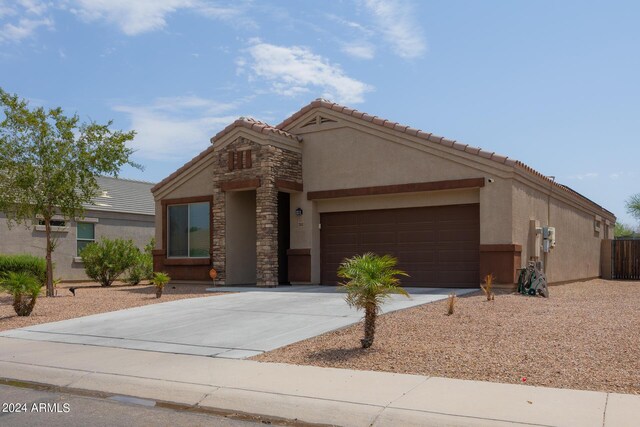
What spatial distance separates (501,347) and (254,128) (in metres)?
11.8

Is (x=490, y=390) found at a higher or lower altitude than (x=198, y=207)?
lower

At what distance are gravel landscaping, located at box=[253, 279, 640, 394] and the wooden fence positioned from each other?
57.1ft

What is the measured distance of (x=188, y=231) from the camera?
22.2 m

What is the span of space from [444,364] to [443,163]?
10109mm

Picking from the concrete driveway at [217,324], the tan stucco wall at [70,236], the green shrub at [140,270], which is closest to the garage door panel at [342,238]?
the concrete driveway at [217,324]

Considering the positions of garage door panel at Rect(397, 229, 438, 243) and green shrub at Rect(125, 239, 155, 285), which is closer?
garage door panel at Rect(397, 229, 438, 243)

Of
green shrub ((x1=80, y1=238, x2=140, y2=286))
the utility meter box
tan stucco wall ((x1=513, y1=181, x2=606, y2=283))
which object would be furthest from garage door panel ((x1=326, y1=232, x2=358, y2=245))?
green shrub ((x1=80, y1=238, x2=140, y2=286))

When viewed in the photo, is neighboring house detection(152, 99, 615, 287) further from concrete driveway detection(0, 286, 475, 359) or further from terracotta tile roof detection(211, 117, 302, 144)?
concrete driveway detection(0, 286, 475, 359)

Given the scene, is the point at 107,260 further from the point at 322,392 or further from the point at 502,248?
the point at 322,392

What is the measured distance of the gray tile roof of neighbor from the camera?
31031 mm

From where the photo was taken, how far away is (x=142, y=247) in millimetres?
32562

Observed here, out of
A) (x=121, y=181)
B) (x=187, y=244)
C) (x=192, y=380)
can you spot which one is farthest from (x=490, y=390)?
(x=121, y=181)

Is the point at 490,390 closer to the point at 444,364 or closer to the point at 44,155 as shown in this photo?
the point at 444,364

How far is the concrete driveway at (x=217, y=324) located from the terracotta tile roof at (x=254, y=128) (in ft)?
17.1
